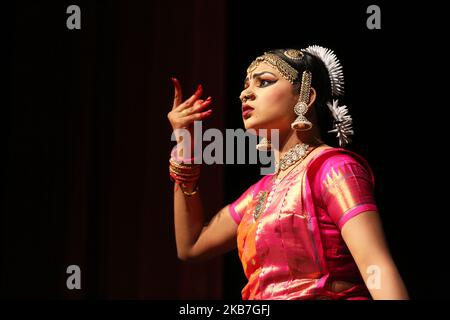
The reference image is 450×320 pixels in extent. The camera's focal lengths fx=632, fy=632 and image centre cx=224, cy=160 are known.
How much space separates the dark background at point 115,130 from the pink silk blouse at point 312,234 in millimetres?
646

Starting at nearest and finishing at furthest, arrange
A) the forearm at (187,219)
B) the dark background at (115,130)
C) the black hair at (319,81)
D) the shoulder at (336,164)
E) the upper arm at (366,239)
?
the upper arm at (366,239) → the shoulder at (336,164) → the black hair at (319,81) → the forearm at (187,219) → the dark background at (115,130)

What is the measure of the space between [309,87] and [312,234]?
464mm

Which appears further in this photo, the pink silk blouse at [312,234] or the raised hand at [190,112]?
the raised hand at [190,112]

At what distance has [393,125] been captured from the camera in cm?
214

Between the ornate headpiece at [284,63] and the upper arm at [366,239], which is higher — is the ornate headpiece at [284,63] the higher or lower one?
the higher one


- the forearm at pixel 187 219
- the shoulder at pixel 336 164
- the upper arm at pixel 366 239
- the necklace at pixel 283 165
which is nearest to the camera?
the upper arm at pixel 366 239

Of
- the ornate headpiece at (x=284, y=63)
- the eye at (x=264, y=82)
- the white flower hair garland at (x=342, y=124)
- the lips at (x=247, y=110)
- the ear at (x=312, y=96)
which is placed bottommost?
the white flower hair garland at (x=342, y=124)

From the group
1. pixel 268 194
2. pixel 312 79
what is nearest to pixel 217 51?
pixel 312 79

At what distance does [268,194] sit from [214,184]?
0.72 meters

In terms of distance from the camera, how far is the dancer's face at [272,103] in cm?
180

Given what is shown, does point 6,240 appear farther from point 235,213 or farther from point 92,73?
point 235,213

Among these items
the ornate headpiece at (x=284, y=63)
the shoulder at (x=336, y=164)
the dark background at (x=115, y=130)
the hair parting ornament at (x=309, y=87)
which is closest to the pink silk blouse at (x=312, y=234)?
the shoulder at (x=336, y=164)

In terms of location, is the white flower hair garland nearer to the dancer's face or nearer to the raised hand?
the dancer's face

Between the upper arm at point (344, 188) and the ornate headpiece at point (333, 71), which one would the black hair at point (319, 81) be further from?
the upper arm at point (344, 188)
